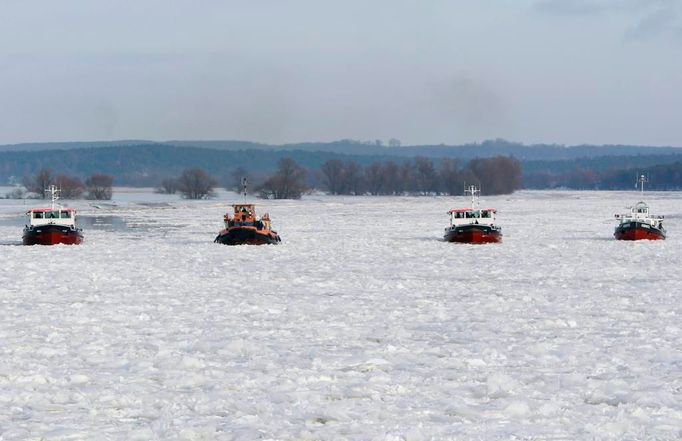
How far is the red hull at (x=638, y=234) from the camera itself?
47.7m

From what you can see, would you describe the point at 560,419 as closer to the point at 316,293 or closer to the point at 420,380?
the point at 420,380

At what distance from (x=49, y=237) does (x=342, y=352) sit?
114ft

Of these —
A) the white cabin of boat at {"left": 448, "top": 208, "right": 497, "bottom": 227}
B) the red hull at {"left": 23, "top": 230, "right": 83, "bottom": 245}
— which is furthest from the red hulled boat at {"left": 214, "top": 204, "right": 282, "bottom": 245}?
the white cabin of boat at {"left": 448, "top": 208, "right": 497, "bottom": 227}

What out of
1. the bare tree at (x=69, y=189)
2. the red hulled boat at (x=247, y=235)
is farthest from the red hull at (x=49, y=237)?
the bare tree at (x=69, y=189)

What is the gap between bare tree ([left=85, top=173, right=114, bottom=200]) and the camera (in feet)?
495

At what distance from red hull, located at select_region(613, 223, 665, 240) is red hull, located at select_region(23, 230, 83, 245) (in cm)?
2673

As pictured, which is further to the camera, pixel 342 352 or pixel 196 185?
pixel 196 185

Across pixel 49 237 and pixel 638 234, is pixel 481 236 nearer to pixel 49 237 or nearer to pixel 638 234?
pixel 638 234

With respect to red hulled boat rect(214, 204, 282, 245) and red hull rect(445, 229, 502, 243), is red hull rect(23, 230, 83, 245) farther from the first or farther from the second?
red hull rect(445, 229, 502, 243)

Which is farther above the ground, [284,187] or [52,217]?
[284,187]

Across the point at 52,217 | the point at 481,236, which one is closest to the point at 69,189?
the point at 52,217

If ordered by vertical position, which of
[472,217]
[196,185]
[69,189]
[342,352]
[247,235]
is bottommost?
[342,352]

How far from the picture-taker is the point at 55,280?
2705 cm

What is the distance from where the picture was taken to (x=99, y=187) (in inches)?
6250
